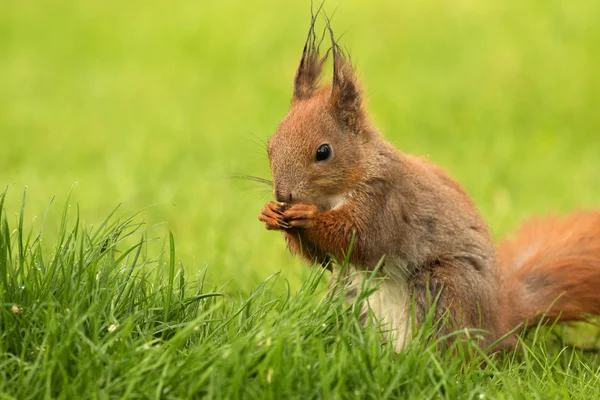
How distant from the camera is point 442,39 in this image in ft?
30.8

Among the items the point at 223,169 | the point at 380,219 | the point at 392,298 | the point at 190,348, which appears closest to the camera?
the point at 190,348

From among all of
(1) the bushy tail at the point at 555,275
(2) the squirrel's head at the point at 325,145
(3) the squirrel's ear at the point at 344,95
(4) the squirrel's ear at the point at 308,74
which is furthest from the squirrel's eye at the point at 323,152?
(1) the bushy tail at the point at 555,275

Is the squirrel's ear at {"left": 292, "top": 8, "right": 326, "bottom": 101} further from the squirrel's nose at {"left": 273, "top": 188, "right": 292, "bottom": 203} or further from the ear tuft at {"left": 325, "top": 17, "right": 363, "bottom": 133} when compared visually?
the squirrel's nose at {"left": 273, "top": 188, "right": 292, "bottom": 203}

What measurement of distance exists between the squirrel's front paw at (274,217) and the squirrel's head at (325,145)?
44 mm

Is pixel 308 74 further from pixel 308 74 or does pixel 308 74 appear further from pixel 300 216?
pixel 300 216

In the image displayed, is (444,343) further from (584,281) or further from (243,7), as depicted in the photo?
(243,7)

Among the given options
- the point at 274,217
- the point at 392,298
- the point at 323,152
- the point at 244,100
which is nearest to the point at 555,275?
the point at 392,298

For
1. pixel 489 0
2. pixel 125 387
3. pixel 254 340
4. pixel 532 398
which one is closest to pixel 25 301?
pixel 125 387

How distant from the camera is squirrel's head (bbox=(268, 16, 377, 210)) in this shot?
131 inches

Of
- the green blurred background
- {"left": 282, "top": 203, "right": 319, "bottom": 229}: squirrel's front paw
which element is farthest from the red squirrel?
the green blurred background

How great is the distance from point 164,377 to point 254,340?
11.0 inches

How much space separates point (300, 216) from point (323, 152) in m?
0.27

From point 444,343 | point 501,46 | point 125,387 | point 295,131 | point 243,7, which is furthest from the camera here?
point 243,7

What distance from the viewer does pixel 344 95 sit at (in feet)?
11.4
